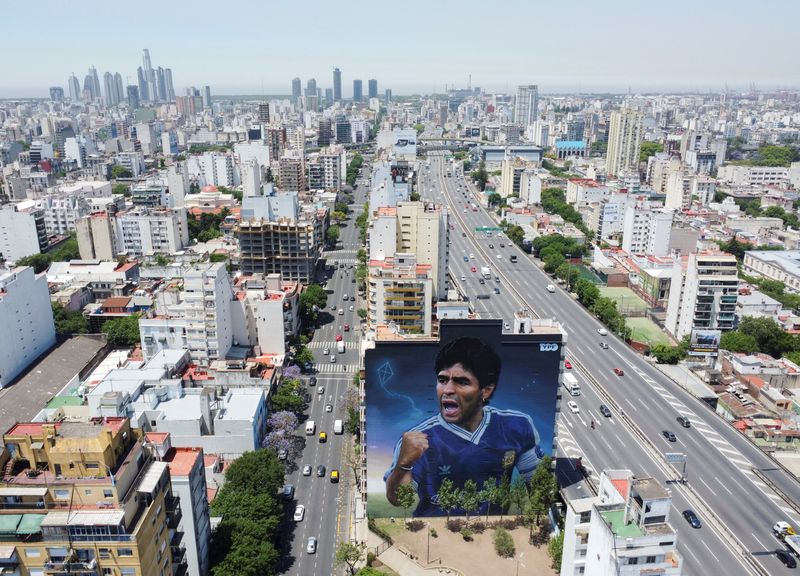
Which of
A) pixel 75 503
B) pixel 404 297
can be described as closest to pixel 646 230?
pixel 404 297

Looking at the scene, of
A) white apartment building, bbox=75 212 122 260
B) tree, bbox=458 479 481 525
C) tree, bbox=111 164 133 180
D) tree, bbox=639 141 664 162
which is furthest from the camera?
tree, bbox=639 141 664 162

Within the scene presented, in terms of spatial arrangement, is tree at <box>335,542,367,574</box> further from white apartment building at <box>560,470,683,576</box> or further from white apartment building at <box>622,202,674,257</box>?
white apartment building at <box>622,202,674,257</box>

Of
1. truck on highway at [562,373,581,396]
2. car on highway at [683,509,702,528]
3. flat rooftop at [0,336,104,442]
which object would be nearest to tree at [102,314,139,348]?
flat rooftop at [0,336,104,442]

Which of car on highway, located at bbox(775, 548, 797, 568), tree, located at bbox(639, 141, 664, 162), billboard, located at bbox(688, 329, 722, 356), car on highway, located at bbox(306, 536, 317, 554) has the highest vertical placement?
tree, located at bbox(639, 141, 664, 162)

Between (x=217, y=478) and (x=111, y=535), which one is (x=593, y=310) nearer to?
(x=217, y=478)

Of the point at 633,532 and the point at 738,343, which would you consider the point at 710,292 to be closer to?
the point at 738,343

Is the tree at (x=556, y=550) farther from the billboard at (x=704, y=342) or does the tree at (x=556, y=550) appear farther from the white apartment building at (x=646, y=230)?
the white apartment building at (x=646, y=230)

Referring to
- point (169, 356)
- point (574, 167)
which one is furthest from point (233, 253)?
point (574, 167)
